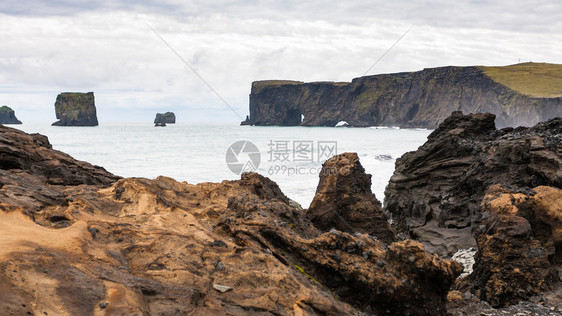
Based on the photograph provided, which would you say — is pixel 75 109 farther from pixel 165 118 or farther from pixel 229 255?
pixel 229 255

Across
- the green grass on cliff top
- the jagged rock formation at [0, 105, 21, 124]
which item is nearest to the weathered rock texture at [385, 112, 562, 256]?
the green grass on cliff top

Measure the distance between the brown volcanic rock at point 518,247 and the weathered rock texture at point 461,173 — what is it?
67 centimetres

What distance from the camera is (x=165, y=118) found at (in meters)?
138

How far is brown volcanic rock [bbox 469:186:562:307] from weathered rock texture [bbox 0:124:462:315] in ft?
6.42

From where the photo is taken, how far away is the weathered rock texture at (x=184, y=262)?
2869 millimetres

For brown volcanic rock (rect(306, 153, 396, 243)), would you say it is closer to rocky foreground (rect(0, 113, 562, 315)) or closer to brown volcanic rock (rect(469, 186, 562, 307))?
rocky foreground (rect(0, 113, 562, 315))

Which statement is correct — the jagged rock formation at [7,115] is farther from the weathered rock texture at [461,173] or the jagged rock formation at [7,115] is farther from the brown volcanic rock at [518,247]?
the brown volcanic rock at [518,247]

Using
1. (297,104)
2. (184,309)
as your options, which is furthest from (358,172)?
(297,104)

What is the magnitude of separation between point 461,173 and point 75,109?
107 m

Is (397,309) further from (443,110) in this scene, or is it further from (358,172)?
(443,110)

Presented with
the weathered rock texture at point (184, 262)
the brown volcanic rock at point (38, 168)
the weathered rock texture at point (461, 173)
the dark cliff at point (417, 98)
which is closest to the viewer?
the weathered rock texture at point (184, 262)

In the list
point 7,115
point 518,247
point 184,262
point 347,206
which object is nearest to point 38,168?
point 184,262

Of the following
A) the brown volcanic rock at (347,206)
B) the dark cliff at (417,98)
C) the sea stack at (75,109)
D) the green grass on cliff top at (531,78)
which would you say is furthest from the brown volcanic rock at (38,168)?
the sea stack at (75,109)

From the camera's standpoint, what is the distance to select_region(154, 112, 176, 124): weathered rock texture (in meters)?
135
